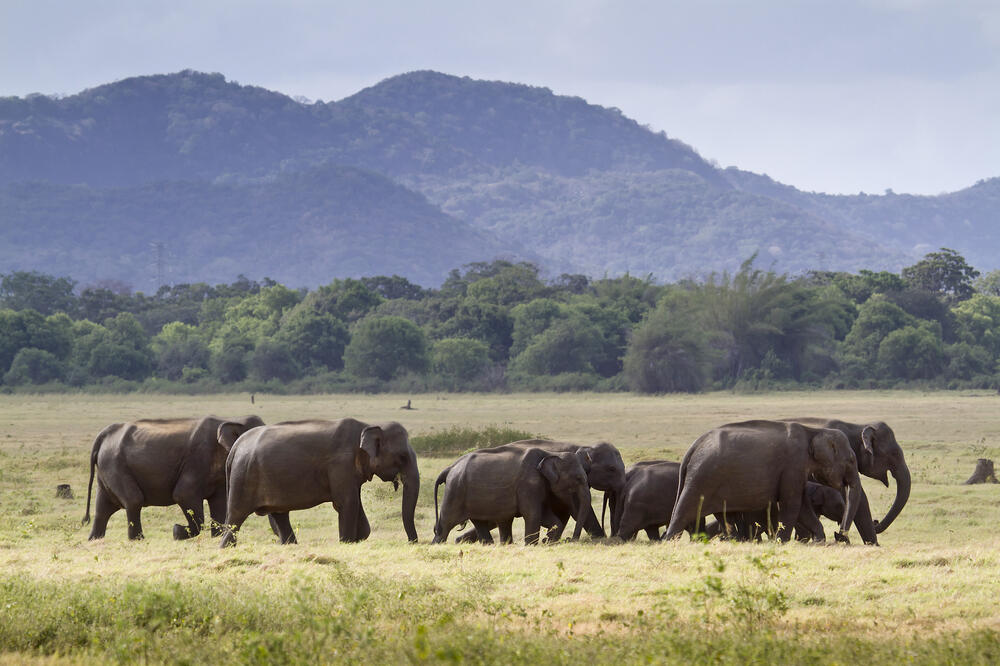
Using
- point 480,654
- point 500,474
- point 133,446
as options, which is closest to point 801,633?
point 480,654

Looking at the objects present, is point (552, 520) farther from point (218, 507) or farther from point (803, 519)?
point (218, 507)

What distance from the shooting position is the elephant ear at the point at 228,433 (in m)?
14.1

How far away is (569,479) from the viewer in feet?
44.6

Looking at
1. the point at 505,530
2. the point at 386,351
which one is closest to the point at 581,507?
the point at 505,530

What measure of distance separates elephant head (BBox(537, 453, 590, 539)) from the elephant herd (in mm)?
14

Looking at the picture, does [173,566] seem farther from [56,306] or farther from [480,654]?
[56,306]

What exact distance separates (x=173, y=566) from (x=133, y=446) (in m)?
3.42

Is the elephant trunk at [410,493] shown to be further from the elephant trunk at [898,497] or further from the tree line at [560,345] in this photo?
the tree line at [560,345]

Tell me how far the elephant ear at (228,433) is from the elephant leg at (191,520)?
748 mm

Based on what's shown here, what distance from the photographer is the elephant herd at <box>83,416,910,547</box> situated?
13008 mm

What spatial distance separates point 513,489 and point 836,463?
11.7ft

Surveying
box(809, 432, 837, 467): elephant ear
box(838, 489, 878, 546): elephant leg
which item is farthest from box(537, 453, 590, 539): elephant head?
box(838, 489, 878, 546): elephant leg

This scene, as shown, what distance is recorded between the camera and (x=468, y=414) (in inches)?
1737

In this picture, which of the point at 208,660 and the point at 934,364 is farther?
the point at 934,364
